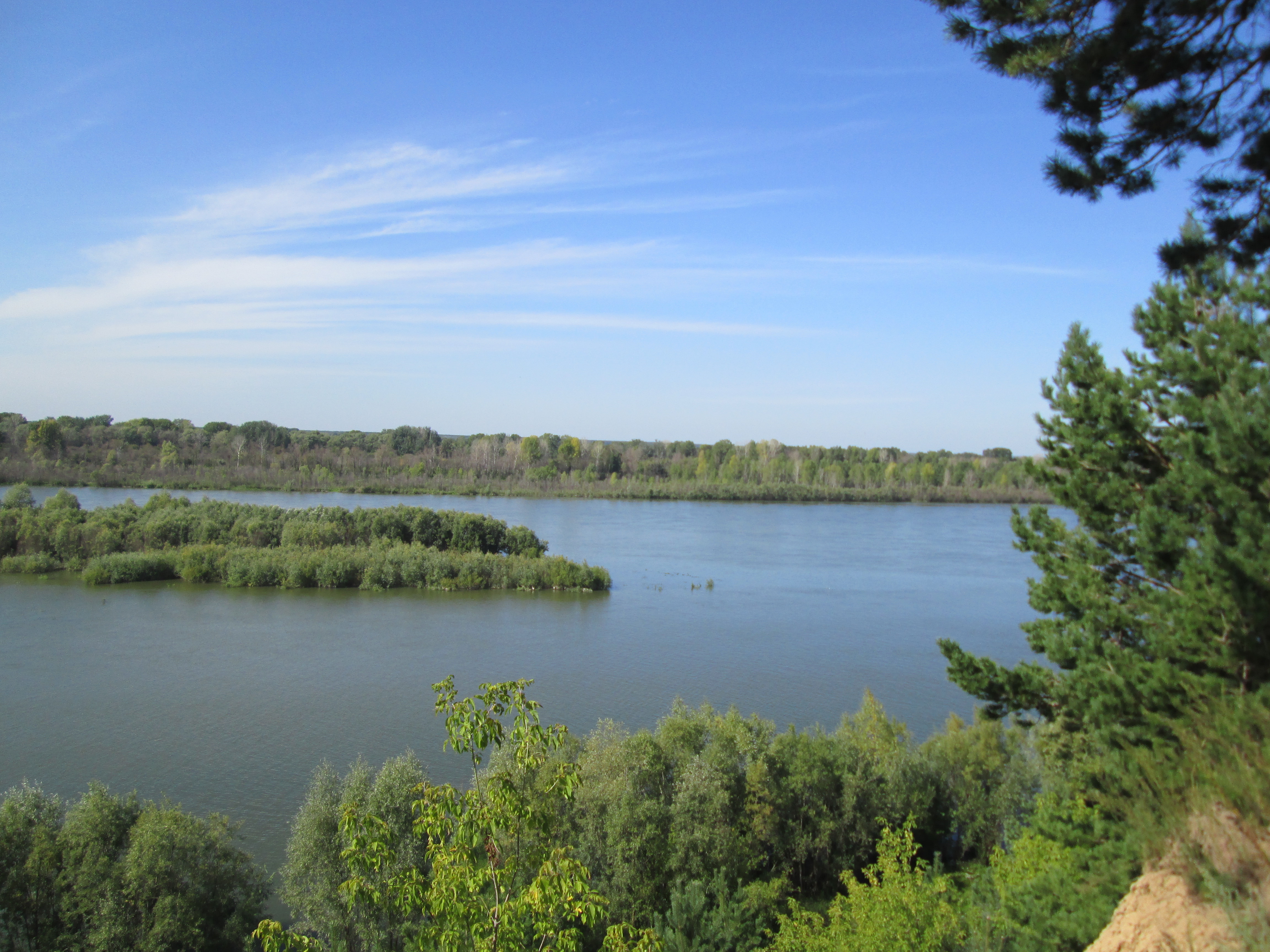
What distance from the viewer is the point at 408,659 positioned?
54.6ft

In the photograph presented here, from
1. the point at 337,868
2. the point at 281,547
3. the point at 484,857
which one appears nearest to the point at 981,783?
the point at 337,868

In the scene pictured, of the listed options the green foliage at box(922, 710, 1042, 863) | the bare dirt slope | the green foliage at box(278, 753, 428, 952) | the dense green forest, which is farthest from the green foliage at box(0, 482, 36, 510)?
the bare dirt slope

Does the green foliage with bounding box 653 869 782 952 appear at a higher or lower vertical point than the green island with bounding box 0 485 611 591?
lower

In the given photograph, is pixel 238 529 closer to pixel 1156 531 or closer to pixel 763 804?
pixel 763 804

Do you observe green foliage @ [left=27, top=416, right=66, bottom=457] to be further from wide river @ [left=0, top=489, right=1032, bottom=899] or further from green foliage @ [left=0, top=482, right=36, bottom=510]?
wide river @ [left=0, top=489, right=1032, bottom=899]

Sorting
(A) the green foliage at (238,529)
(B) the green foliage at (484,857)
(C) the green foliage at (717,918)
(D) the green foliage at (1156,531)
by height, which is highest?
(D) the green foliage at (1156,531)

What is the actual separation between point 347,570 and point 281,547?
11.2ft

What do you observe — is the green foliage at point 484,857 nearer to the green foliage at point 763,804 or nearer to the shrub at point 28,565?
the green foliage at point 763,804

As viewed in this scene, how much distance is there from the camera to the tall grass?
965 inches

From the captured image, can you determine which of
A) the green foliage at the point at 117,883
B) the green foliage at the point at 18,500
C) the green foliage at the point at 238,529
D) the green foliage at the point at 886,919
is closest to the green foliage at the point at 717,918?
the green foliage at the point at 886,919

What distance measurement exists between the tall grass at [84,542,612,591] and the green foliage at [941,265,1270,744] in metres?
19.0

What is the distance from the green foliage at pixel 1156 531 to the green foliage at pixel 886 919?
6.06 feet

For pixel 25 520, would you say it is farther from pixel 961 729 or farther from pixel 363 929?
pixel 961 729

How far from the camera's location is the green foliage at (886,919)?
19.7 feet
